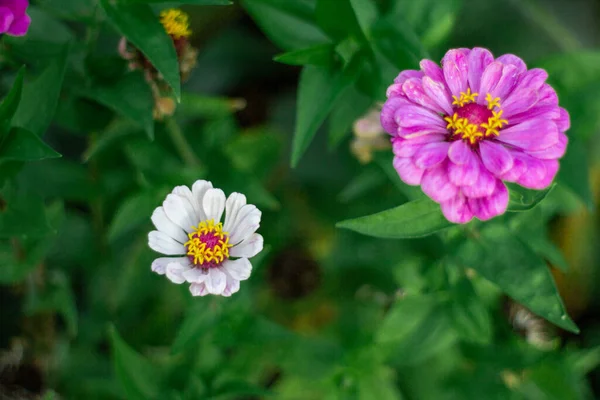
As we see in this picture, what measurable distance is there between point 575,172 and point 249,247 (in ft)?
2.15

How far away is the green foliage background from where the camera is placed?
3.23ft

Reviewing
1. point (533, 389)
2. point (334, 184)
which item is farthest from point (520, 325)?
point (334, 184)

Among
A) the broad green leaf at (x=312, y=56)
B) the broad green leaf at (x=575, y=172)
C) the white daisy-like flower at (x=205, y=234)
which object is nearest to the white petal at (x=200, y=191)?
the white daisy-like flower at (x=205, y=234)

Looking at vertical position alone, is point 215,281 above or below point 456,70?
below

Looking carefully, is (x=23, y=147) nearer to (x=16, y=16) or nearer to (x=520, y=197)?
(x=16, y=16)

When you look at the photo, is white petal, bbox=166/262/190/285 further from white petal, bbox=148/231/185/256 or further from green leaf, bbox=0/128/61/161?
green leaf, bbox=0/128/61/161

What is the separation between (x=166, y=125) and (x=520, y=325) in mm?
977

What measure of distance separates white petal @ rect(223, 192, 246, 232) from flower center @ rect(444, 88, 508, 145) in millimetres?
282

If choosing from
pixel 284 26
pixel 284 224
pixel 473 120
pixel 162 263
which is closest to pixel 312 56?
pixel 284 26

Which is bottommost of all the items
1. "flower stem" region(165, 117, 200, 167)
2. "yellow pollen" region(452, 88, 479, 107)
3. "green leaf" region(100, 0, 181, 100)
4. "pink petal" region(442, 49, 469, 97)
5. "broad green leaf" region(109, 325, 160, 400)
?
"broad green leaf" region(109, 325, 160, 400)

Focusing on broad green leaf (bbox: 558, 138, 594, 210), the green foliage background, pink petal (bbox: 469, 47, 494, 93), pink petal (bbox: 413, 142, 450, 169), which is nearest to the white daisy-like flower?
the green foliage background

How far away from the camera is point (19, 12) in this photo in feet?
2.89

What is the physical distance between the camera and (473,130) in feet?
2.71

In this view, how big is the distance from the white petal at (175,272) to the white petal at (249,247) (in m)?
0.08
